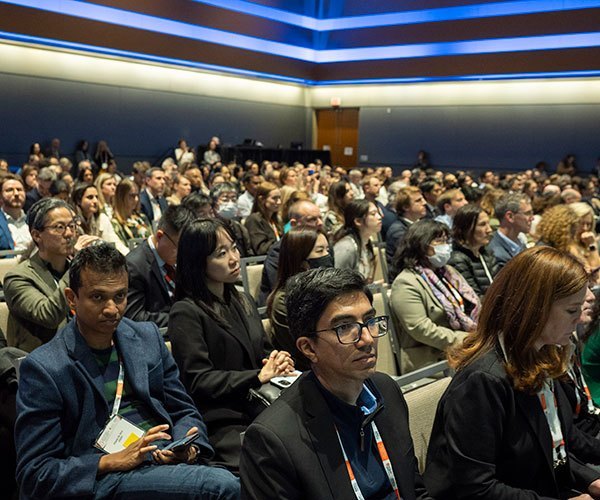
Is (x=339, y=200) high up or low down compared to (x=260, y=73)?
down

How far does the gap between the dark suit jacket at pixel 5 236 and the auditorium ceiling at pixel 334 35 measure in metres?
9.57

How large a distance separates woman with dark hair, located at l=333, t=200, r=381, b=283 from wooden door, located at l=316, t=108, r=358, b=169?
1809cm

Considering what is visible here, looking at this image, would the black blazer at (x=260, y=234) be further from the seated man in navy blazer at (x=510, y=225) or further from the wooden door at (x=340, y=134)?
the wooden door at (x=340, y=134)

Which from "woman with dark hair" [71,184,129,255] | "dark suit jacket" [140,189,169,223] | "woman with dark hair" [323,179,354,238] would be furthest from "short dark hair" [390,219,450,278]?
"dark suit jacket" [140,189,169,223]

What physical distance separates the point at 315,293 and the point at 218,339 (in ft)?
3.65

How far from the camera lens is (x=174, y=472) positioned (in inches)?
91.0

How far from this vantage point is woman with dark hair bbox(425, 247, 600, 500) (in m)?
2.05

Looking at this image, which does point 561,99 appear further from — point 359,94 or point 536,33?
point 359,94

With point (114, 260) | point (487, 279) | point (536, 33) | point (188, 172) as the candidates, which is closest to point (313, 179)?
point (188, 172)

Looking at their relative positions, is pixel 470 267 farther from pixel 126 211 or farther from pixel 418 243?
pixel 126 211

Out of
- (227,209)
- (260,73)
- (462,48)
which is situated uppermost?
(462,48)

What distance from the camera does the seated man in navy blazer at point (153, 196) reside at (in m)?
7.95

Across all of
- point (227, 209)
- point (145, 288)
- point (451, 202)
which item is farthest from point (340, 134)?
point (145, 288)

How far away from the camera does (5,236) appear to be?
5750 millimetres
